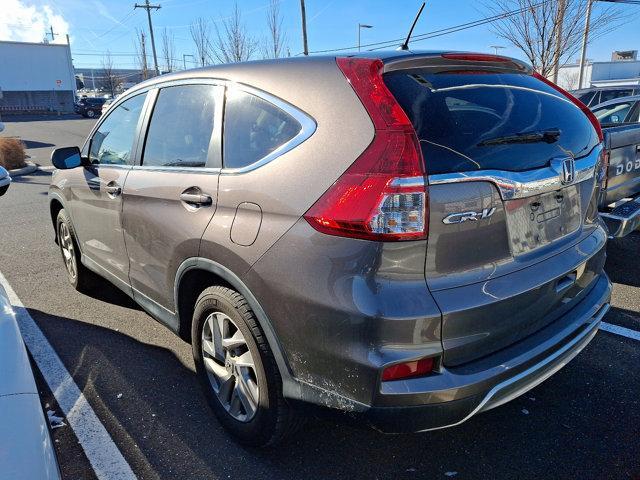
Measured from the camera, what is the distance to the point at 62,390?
3078 mm

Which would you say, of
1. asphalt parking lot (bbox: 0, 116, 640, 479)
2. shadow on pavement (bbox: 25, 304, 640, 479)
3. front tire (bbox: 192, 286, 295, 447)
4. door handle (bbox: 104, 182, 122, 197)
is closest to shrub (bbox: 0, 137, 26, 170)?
asphalt parking lot (bbox: 0, 116, 640, 479)

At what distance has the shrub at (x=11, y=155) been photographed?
13524 mm

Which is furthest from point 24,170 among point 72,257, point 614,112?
point 614,112

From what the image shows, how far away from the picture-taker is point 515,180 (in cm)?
200

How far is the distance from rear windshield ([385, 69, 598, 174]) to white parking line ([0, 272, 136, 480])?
205cm

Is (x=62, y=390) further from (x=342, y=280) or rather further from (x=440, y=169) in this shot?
(x=440, y=169)

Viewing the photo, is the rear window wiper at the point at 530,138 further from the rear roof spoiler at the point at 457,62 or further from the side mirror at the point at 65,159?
the side mirror at the point at 65,159

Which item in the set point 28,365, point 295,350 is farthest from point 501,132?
point 28,365

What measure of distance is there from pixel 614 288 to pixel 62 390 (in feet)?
14.6

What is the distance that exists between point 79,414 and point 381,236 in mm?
2151

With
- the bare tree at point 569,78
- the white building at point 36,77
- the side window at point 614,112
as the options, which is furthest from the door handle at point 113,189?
the white building at point 36,77

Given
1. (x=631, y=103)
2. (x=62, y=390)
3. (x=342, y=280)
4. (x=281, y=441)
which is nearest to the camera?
(x=342, y=280)

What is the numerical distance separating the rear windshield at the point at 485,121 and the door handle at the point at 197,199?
104cm

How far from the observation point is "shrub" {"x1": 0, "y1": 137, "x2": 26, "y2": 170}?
44.4 ft
